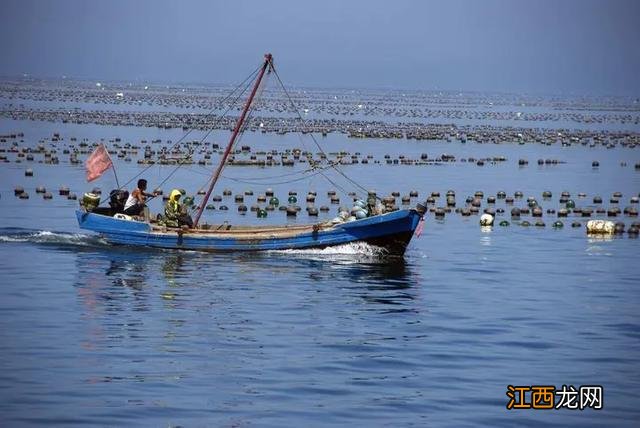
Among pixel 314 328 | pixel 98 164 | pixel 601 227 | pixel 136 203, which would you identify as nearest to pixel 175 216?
pixel 136 203

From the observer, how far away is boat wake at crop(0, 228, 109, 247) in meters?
47.3

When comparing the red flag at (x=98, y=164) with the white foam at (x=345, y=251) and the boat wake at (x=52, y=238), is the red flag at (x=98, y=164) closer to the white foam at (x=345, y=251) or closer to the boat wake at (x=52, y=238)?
the boat wake at (x=52, y=238)

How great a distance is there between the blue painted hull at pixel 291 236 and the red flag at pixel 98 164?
11.0 ft

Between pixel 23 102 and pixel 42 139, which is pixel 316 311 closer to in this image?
pixel 42 139

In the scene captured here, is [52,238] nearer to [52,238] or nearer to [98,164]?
[52,238]

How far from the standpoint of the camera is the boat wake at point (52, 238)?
47.3 metres

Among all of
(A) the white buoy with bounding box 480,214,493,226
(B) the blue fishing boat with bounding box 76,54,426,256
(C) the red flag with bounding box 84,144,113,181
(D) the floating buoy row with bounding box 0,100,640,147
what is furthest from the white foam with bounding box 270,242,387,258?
(D) the floating buoy row with bounding box 0,100,640,147

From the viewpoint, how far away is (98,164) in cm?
4803

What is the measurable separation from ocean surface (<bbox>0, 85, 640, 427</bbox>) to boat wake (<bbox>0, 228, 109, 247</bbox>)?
0.07m

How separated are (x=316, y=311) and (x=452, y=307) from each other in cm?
398

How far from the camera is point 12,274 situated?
41375 millimetres

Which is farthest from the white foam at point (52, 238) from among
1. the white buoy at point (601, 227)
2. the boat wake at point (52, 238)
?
the white buoy at point (601, 227)

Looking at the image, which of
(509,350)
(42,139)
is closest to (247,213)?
(509,350)

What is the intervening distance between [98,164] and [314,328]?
16.5m
